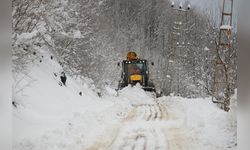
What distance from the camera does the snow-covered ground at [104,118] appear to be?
2.78 meters

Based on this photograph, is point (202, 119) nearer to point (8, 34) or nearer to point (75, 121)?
point (75, 121)

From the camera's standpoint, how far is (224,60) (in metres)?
2.90

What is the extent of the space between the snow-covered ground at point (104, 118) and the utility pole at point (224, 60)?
82mm

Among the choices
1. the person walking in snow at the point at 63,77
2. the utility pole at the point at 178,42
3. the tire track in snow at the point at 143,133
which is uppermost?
the utility pole at the point at 178,42

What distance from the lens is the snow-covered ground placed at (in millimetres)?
2783

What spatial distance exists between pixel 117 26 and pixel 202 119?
933 mm

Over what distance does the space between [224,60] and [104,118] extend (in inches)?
38.8

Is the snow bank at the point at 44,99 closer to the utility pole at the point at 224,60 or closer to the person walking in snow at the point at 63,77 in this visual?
the person walking in snow at the point at 63,77

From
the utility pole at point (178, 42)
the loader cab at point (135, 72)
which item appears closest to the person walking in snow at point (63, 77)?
the loader cab at point (135, 72)

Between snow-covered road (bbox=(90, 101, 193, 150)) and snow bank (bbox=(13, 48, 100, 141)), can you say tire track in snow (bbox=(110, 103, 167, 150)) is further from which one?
snow bank (bbox=(13, 48, 100, 141))

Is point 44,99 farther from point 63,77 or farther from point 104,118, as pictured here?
point 104,118

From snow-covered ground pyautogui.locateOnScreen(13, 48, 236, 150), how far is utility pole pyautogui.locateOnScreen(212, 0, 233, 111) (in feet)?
0.27

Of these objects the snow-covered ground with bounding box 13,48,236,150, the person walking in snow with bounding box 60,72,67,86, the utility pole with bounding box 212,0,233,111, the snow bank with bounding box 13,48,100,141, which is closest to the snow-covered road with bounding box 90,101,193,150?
the snow-covered ground with bounding box 13,48,236,150

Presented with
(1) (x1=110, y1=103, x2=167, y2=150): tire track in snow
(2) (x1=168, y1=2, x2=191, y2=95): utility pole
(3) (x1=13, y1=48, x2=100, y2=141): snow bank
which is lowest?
(1) (x1=110, y1=103, x2=167, y2=150): tire track in snow
